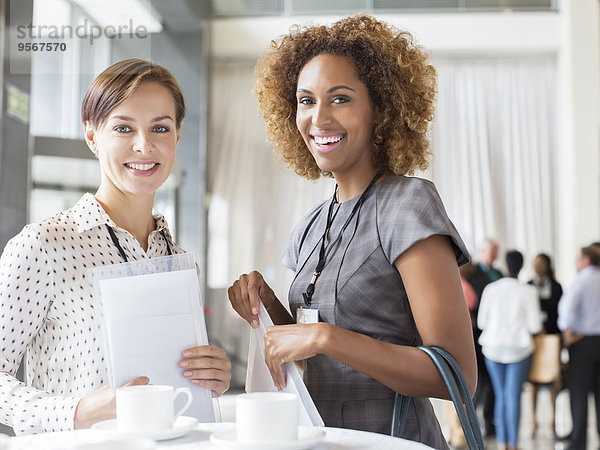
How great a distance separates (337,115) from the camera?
1610mm

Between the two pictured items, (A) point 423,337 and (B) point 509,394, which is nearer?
(A) point 423,337

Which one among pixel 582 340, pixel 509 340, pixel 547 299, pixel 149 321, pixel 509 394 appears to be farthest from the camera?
pixel 547 299

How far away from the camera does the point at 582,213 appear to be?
8.21 m

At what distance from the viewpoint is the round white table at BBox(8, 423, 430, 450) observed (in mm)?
983

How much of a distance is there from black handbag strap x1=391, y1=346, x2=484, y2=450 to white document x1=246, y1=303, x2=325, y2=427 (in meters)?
0.20

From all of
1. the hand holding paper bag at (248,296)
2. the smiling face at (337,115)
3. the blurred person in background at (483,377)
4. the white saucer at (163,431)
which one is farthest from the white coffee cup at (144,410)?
the blurred person in background at (483,377)

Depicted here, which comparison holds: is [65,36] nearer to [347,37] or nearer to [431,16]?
[347,37]

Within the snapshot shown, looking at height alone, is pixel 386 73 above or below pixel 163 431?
above

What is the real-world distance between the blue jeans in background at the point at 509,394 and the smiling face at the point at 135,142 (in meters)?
4.35

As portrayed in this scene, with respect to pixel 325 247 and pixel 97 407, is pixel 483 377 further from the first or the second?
pixel 97 407

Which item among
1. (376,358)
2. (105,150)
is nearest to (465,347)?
(376,358)

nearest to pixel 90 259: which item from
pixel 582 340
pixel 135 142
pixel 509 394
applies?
pixel 135 142

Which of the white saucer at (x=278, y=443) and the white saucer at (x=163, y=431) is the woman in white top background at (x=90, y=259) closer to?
the white saucer at (x=163, y=431)

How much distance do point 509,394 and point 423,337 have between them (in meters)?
4.25
